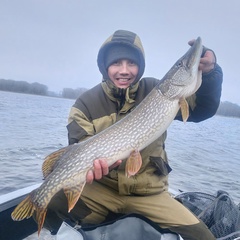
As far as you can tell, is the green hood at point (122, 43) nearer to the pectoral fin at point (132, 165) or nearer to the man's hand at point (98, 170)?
the pectoral fin at point (132, 165)

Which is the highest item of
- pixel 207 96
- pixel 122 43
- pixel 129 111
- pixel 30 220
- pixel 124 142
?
pixel 122 43

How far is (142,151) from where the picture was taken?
2689 mm

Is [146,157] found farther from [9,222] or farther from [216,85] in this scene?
[9,222]

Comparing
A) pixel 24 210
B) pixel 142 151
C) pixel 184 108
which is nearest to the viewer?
pixel 24 210

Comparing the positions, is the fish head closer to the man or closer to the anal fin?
the man

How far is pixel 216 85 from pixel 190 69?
0.27 meters

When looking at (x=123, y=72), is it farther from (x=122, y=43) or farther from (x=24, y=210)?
(x=24, y=210)

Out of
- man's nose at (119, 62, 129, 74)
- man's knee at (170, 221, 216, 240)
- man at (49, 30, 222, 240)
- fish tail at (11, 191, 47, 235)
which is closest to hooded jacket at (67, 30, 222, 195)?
man at (49, 30, 222, 240)

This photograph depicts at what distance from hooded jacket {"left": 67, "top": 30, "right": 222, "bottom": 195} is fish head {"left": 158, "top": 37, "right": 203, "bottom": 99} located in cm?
9

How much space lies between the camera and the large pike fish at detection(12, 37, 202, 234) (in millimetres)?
2279

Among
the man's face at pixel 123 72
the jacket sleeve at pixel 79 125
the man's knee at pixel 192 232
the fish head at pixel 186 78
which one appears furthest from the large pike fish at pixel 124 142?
the man's knee at pixel 192 232

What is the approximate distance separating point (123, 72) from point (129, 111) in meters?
0.40

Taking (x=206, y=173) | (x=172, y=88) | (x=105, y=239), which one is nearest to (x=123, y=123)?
(x=172, y=88)

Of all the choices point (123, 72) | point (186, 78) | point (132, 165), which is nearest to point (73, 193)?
point (132, 165)
